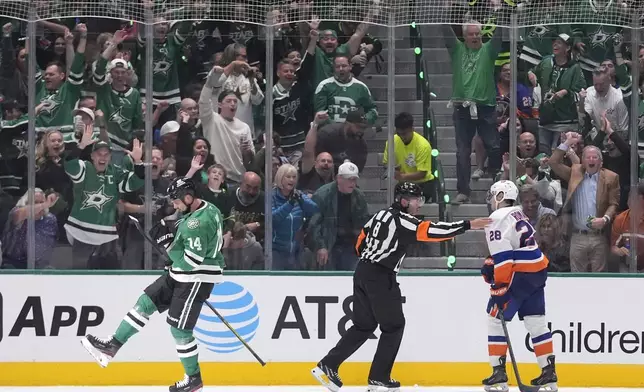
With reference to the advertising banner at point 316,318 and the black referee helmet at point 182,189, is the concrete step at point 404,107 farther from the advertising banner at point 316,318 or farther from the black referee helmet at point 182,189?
the black referee helmet at point 182,189

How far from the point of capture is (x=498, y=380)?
8.39m

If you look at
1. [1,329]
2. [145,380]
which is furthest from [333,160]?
[1,329]

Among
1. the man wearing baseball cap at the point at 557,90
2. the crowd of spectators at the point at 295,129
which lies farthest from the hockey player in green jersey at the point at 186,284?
the man wearing baseball cap at the point at 557,90

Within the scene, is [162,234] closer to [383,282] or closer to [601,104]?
[383,282]

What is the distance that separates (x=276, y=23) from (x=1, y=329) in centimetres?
288

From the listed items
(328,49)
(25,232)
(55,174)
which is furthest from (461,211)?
(25,232)

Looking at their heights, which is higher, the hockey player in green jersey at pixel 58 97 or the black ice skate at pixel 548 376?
the hockey player in green jersey at pixel 58 97

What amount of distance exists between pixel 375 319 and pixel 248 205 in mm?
1406

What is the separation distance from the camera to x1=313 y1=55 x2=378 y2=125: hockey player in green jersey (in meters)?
9.21

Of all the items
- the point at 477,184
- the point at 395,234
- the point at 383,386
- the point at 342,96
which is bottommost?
the point at 383,386

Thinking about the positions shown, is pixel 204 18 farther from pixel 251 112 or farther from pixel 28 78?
pixel 28 78

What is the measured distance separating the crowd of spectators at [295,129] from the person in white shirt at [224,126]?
0.4 inches

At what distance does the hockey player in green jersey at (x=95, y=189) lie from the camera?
9.14 m

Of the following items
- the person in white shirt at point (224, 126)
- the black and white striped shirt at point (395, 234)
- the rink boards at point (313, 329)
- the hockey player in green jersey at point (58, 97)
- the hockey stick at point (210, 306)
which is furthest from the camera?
the person in white shirt at point (224, 126)
